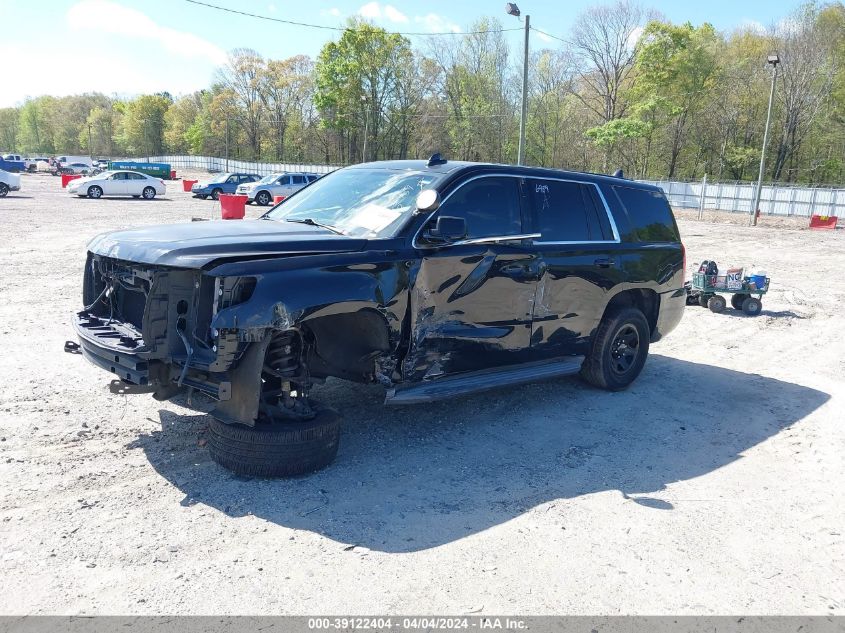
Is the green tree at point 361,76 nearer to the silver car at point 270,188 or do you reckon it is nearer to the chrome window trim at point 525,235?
the silver car at point 270,188

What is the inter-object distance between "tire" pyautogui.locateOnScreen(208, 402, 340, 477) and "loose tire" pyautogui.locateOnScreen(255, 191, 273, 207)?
31786 mm

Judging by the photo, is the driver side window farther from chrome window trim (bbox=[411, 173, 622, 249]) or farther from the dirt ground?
the dirt ground

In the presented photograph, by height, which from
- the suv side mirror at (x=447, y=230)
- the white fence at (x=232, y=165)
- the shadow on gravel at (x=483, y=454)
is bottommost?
the shadow on gravel at (x=483, y=454)

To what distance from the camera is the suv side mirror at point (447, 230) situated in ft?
14.6

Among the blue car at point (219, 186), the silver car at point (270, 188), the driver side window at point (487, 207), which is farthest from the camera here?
the blue car at point (219, 186)

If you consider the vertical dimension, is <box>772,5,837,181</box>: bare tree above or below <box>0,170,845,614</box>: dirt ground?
above

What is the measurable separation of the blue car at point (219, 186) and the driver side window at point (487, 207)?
116 feet

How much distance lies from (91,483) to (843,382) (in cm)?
744

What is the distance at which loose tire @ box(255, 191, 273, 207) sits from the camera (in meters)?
34.6

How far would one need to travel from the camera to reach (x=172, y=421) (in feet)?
16.8

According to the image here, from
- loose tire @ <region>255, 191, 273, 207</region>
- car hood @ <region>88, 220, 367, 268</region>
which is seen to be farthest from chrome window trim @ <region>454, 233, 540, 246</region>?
loose tire @ <region>255, 191, 273, 207</region>

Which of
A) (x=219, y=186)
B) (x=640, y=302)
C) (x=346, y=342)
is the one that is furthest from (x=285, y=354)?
(x=219, y=186)

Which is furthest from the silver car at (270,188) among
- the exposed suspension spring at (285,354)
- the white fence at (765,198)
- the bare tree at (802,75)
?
the bare tree at (802,75)

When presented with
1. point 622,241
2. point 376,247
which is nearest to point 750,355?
point 622,241
